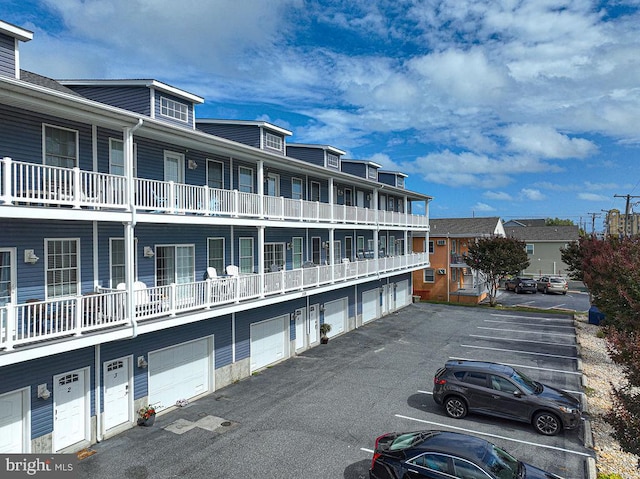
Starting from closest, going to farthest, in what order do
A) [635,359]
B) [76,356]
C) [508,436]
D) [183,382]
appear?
[635,359] < [76,356] < [508,436] < [183,382]

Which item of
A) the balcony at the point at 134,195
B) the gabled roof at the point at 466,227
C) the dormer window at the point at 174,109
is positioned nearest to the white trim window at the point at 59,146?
the balcony at the point at 134,195

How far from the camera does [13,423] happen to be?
10250 millimetres

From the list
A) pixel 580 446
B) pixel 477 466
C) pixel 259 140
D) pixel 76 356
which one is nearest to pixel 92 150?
pixel 76 356

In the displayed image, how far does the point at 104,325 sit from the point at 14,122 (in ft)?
17.8

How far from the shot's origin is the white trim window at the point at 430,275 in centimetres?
4072

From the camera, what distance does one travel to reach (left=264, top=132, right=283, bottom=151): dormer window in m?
21.0

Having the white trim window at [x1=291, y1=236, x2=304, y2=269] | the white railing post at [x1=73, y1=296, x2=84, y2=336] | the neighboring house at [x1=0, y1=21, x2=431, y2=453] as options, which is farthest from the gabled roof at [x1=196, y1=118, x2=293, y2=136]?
the white railing post at [x1=73, y1=296, x2=84, y2=336]

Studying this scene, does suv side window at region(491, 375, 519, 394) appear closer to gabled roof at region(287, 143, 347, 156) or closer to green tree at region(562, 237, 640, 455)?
green tree at region(562, 237, 640, 455)

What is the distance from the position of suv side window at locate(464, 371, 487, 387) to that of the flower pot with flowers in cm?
982

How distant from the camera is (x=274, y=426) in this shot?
12.8 meters

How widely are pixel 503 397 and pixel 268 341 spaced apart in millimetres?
10069

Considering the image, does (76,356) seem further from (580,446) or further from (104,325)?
(580,446)

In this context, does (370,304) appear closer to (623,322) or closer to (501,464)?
(623,322)

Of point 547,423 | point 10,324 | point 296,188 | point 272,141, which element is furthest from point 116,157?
point 547,423
